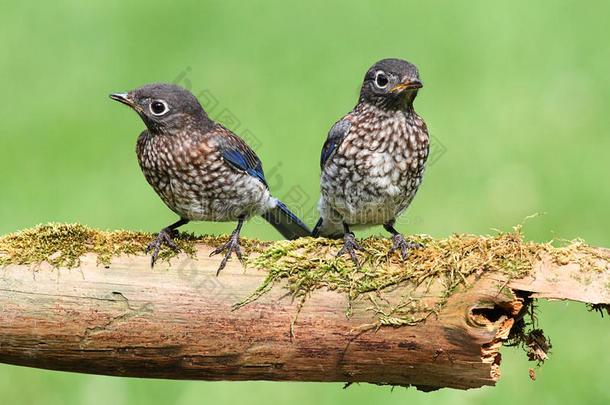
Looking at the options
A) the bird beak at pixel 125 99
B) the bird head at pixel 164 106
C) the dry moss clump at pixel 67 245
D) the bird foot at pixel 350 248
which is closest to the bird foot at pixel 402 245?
the bird foot at pixel 350 248

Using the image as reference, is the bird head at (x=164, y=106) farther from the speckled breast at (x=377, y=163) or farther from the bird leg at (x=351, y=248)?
the bird leg at (x=351, y=248)

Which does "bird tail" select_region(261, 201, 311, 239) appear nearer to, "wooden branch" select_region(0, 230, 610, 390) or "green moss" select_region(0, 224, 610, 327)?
"green moss" select_region(0, 224, 610, 327)

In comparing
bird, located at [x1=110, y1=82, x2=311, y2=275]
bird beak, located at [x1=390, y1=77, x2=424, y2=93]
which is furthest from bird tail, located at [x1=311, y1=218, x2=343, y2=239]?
bird beak, located at [x1=390, y1=77, x2=424, y2=93]

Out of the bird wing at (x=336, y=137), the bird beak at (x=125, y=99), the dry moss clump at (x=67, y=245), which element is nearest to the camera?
the dry moss clump at (x=67, y=245)

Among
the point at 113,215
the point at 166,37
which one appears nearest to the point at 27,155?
the point at 113,215

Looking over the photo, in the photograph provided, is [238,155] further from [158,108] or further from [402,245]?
[402,245]

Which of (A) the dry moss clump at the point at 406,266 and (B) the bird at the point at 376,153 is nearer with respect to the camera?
(A) the dry moss clump at the point at 406,266

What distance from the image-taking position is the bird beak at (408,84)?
592cm

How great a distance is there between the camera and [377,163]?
630 cm

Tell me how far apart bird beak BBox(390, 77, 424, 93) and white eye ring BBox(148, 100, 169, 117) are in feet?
5.41

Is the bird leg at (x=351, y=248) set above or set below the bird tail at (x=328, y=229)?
below

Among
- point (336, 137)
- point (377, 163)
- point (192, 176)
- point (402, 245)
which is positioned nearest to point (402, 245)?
point (402, 245)

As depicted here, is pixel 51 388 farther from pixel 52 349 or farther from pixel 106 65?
pixel 106 65

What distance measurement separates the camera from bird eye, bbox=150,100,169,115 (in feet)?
20.6
